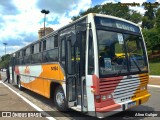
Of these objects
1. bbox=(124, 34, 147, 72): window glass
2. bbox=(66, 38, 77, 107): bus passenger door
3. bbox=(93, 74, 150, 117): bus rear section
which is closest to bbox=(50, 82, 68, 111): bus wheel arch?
bbox=(66, 38, 77, 107): bus passenger door

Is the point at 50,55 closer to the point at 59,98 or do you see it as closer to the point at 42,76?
the point at 42,76

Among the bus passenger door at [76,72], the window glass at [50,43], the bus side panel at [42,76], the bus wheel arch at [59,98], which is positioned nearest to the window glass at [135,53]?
the bus passenger door at [76,72]

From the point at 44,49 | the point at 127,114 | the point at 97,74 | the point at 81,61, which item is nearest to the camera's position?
the point at 97,74

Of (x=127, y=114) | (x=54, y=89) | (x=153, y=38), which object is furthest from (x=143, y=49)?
(x=153, y=38)

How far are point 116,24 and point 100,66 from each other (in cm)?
162

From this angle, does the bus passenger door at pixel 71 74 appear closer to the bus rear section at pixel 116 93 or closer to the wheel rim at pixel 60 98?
the wheel rim at pixel 60 98

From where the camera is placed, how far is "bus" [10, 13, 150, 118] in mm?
7293

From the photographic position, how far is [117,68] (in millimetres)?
7660

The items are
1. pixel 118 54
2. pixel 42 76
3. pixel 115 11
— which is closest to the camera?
pixel 118 54

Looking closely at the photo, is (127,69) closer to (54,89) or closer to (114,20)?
(114,20)

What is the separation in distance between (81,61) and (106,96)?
1316 mm

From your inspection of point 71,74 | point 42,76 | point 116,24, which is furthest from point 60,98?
point 116,24

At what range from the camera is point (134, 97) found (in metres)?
8.27

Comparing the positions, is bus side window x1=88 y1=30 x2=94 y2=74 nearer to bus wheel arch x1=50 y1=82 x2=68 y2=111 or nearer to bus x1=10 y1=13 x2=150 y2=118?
bus x1=10 y1=13 x2=150 y2=118
